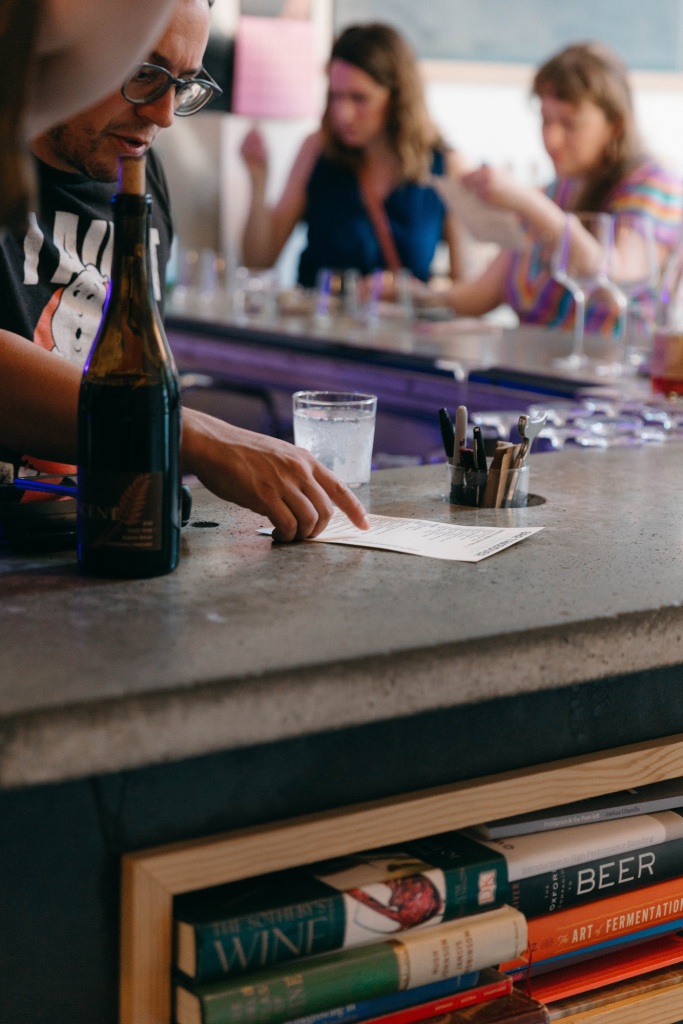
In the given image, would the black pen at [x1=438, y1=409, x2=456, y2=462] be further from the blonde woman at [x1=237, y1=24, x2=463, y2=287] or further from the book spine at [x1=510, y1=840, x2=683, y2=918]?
the blonde woman at [x1=237, y1=24, x2=463, y2=287]

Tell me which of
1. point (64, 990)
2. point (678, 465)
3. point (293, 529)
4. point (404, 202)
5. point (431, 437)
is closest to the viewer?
point (64, 990)

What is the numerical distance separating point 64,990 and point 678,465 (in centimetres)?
105

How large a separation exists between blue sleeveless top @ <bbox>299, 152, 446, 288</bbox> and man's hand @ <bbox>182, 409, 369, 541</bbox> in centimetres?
363

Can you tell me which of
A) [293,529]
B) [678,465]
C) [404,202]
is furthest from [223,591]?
[404,202]

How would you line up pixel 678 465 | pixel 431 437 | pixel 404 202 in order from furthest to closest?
1. pixel 404 202
2. pixel 431 437
3. pixel 678 465

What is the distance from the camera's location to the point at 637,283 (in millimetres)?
2695

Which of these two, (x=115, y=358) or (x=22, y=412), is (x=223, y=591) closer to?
(x=115, y=358)

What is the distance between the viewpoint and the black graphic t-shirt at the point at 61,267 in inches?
59.6

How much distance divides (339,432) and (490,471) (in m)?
0.19

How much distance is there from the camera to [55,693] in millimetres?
791

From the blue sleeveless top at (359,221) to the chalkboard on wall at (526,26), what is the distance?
1.62 meters

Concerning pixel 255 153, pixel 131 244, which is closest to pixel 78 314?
pixel 131 244

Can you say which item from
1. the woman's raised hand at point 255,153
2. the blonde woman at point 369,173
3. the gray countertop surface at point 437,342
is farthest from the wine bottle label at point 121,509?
the woman's raised hand at point 255,153

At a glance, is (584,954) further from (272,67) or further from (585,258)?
(272,67)
